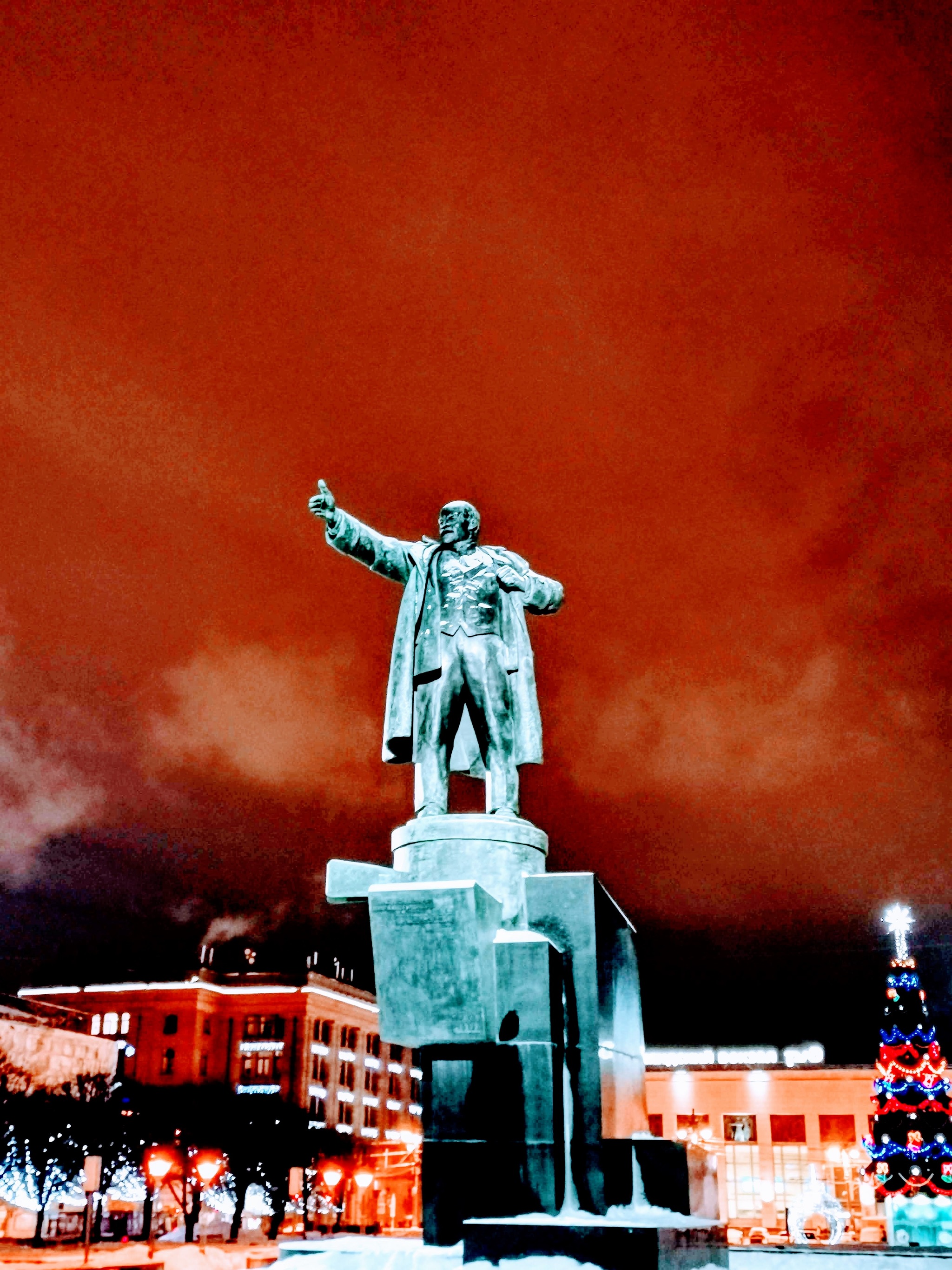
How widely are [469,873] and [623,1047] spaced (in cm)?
204

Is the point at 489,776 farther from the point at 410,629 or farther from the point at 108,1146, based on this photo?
the point at 108,1146

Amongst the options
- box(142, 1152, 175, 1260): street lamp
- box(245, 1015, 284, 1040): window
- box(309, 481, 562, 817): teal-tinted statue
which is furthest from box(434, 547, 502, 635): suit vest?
box(245, 1015, 284, 1040): window

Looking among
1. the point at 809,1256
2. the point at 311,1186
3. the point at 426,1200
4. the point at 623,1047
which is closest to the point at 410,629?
the point at 623,1047

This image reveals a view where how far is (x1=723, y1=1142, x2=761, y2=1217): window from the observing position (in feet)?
229

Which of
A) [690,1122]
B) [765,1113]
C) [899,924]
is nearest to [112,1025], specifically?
[690,1122]

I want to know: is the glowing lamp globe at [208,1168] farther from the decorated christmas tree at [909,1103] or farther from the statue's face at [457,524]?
the statue's face at [457,524]

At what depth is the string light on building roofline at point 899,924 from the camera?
38.7 m

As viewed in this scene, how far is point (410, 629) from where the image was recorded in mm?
11344

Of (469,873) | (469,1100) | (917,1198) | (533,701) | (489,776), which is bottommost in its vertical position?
(917,1198)

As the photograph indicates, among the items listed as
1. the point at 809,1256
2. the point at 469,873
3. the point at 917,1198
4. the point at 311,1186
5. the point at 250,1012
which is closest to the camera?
the point at 469,873

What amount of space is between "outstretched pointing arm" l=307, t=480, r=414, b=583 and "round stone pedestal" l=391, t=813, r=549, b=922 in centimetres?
269

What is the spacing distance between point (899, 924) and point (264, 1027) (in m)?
74.7

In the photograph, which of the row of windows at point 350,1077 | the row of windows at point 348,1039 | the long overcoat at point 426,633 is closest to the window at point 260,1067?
the row of windows at point 350,1077

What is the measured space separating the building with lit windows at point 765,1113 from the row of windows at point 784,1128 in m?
0.06
